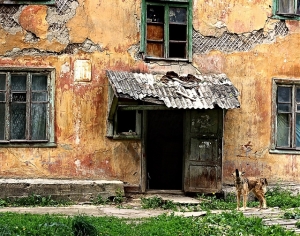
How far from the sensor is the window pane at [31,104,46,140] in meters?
12.5

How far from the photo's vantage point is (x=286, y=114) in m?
13.5

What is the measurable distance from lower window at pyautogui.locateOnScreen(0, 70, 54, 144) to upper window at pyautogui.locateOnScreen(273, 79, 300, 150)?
5088 mm

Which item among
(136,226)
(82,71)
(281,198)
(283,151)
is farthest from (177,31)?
(136,226)

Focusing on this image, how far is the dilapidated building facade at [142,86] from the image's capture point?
12477mm

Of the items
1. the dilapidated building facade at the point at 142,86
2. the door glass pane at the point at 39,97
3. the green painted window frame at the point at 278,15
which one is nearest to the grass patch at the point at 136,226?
the dilapidated building facade at the point at 142,86

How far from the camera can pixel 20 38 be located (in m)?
12.5

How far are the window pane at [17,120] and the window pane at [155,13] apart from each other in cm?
341

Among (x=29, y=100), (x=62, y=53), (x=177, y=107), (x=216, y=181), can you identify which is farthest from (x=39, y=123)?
(x=216, y=181)

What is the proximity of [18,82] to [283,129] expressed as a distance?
6.06 meters

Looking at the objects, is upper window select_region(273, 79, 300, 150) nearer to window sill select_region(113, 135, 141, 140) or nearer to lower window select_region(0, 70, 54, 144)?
window sill select_region(113, 135, 141, 140)

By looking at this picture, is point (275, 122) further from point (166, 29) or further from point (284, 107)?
point (166, 29)

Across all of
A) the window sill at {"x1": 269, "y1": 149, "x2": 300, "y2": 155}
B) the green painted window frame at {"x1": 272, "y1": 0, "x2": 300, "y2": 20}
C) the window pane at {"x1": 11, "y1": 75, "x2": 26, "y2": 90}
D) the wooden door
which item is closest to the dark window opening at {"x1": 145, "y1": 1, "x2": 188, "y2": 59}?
the wooden door

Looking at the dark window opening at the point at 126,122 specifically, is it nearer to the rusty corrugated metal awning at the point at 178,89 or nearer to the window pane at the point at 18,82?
the rusty corrugated metal awning at the point at 178,89

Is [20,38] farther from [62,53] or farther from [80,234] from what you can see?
[80,234]
